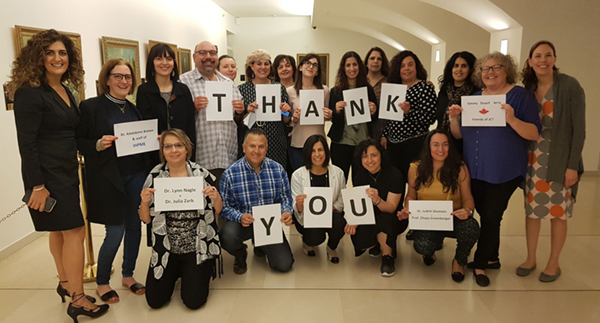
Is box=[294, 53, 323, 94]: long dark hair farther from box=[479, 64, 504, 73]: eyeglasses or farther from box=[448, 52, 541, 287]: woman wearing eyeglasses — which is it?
box=[479, 64, 504, 73]: eyeglasses

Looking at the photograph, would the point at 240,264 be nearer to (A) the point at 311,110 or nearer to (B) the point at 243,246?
(B) the point at 243,246

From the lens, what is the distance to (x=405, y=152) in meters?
3.67

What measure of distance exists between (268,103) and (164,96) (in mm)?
847

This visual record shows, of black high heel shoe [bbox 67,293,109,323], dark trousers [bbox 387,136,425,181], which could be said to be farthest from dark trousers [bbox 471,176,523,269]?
black high heel shoe [bbox 67,293,109,323]

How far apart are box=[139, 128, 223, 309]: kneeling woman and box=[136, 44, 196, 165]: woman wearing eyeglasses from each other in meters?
0.32

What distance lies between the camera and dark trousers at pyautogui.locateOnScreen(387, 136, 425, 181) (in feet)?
11.9

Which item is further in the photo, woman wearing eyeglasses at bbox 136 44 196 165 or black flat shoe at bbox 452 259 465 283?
black flat shoe at bbox 452 259 465 283

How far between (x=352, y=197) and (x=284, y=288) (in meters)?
0.84

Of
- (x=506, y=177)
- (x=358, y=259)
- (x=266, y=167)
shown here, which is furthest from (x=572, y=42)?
(x=266, y=167)

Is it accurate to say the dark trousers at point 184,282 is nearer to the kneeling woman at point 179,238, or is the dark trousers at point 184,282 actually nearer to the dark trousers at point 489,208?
the kneeling woman at point 179,238

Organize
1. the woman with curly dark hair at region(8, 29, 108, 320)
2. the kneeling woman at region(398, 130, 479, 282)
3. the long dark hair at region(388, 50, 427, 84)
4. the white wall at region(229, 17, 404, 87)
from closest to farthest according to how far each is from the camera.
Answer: the woman with curly dark hair at region(8, 29, 108, 320) < the kneeling woman at region(398, 130, 479, 282) < the long dark hair at region(388, 50, 427, 84) < the white wall at region(229, 17, 404, 87)

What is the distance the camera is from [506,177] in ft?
9.78

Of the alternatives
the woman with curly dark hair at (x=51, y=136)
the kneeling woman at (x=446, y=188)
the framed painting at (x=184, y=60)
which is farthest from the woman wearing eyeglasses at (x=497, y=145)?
the framed painting at (x=184, y=60)

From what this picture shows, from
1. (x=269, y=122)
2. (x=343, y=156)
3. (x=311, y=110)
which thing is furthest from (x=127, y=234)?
→ (x=343, y=156)
